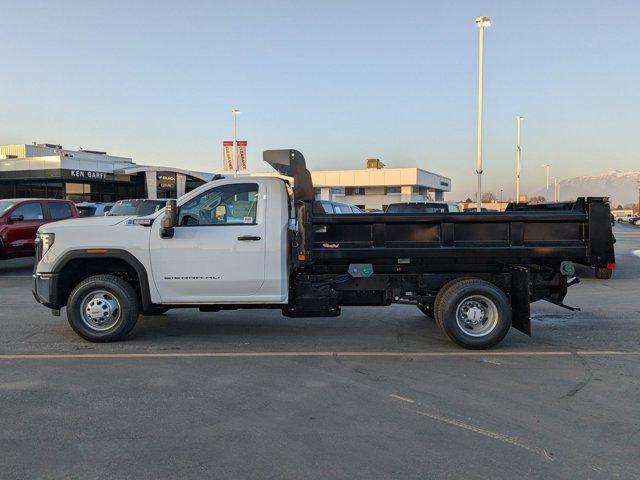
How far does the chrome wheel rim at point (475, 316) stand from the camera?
680cm

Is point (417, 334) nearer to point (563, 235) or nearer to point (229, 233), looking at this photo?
point (563, 235)

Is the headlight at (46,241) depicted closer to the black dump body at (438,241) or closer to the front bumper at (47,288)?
the front bumper at (47,288)

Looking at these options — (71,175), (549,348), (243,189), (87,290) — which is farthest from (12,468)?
(71,175)

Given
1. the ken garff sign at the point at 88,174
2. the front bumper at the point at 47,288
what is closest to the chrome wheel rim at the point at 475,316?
the front bumper at the point at 47,288

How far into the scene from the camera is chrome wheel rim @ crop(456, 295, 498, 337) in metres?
6.80

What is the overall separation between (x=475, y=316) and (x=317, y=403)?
9.33 feet

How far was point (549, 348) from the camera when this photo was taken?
6898 millimetres

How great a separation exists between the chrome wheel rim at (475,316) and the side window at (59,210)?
12.9 meters

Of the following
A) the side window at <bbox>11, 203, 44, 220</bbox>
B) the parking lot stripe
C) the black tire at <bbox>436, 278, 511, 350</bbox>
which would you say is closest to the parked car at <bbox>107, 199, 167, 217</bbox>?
the side window at <bbox>11, 203, 44, 220</bbox>

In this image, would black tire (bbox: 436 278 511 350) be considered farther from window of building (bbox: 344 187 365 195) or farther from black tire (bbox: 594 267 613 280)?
window of building (bbox: 344 187 365 195)

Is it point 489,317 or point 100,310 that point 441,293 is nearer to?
point 489,317

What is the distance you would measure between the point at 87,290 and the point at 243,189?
94.8 inches

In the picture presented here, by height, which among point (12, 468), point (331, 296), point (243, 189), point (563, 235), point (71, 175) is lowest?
point (12, 468)

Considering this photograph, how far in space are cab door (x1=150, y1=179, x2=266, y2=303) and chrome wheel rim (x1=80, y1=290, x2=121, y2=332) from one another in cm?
72
